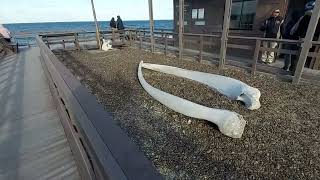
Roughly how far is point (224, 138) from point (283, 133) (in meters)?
0.95

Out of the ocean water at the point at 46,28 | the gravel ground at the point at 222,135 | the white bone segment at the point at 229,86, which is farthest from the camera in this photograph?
the ocean water at the point at 46,28

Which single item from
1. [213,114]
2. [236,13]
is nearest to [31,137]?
[213,114]

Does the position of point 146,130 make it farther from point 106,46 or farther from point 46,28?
point 46,28

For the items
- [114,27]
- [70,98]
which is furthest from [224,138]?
[114,27]

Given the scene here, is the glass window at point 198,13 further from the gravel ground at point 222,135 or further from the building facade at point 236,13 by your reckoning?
the gravel ground at point 222,135

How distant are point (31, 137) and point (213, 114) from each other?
287 centimetres

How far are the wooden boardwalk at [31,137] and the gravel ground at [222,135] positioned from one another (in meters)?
1.04

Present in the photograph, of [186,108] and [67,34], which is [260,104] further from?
[67,34]

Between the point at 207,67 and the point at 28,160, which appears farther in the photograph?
the point at 207,67

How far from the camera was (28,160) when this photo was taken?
8.54 ft

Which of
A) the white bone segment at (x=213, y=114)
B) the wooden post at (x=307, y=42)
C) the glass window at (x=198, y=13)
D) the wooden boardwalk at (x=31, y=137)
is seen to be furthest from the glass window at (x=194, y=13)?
the wooden boardwalk at (x=31, y=137)

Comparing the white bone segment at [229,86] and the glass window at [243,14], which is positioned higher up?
the glass window at [243,14]

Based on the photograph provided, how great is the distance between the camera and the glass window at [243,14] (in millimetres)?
7711

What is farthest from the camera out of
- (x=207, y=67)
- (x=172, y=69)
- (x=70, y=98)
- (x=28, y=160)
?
(x=207, y=67)
